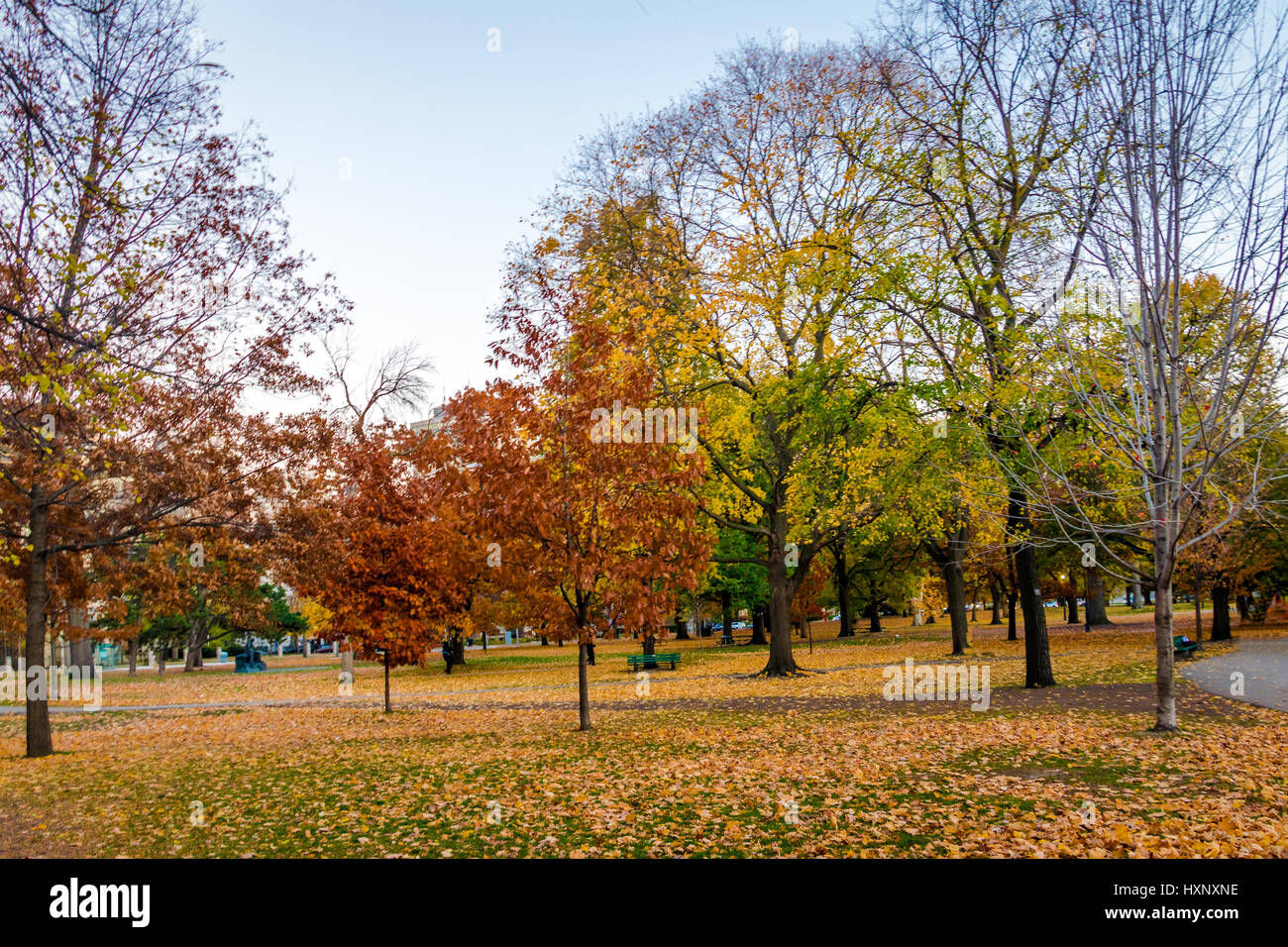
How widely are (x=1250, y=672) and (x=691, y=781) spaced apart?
55.1 ft

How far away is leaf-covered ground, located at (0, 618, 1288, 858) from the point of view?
23.0 feet

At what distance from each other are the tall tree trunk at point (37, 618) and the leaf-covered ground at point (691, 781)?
2.00 ft

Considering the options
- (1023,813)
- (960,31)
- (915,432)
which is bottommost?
(1023,813)

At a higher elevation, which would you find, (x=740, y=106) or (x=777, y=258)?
(x=740, y=106)

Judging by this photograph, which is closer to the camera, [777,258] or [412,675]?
[777,258]

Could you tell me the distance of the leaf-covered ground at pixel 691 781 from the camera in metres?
7.02

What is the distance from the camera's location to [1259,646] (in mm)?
27062

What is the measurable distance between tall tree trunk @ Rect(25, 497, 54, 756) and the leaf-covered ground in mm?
610

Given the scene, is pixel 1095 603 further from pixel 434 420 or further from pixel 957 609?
pixel 434 420
